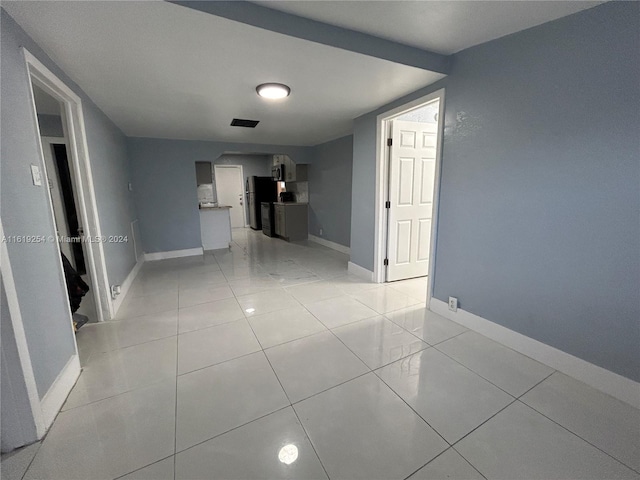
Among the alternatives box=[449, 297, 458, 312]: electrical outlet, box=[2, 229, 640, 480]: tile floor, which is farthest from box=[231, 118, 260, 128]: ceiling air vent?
box=[449, 297, 458, 312]: electrical outlet

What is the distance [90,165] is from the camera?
2412 millimetres

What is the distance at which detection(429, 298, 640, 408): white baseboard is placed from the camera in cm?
150

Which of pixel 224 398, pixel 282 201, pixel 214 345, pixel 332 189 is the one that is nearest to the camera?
pixel 224 398

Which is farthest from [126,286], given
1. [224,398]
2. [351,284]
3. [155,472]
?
[351,284]

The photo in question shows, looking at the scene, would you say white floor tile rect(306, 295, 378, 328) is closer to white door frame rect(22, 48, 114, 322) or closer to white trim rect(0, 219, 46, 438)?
white trim rect(0, 219, 46, 438)

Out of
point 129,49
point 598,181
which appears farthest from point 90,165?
point 598,181

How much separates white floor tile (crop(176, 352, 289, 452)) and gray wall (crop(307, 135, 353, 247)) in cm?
361

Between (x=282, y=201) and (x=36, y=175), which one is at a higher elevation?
(x=36, y=175)

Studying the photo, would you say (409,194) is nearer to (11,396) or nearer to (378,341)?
(378,341)

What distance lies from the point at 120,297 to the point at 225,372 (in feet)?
6.34

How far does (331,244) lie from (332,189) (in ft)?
3.80

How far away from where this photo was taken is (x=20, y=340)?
1.22m

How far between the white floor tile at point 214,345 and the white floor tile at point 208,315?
10 cm

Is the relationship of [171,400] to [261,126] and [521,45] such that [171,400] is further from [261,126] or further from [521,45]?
[261,126]
